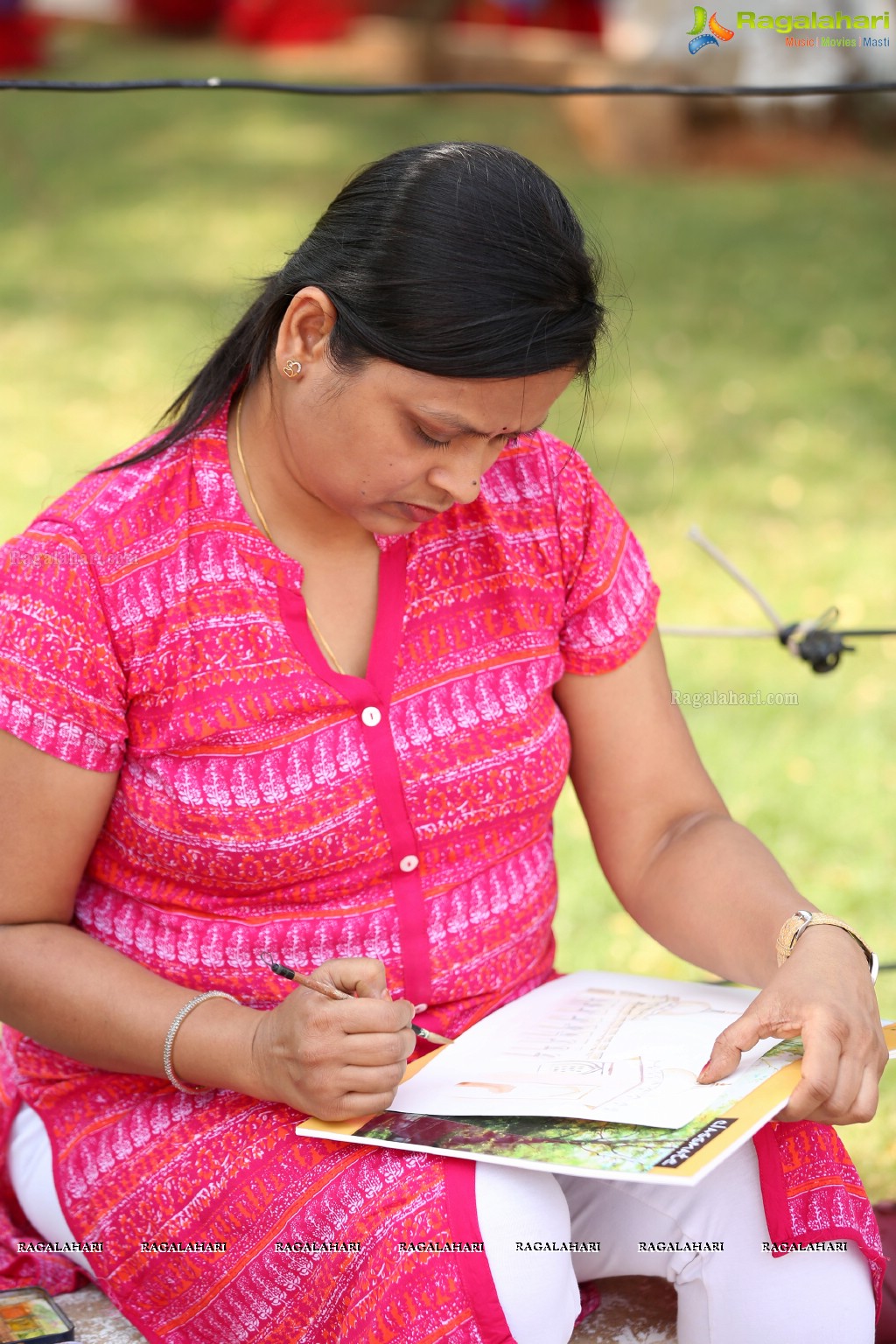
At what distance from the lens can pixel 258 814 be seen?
4.94ft

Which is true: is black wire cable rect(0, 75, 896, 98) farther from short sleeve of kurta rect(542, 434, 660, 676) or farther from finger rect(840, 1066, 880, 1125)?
finger rect(840, 1066, 880, 1125)

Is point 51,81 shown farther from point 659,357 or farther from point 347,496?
point 659,357

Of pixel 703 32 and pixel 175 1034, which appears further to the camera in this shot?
pixel 703 32

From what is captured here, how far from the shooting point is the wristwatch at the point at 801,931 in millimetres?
1505

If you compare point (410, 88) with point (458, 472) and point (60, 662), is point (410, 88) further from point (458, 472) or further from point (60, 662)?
point (60, 662)

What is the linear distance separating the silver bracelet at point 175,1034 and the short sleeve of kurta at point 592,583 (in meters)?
0.53

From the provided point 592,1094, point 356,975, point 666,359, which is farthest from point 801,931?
point 666,359

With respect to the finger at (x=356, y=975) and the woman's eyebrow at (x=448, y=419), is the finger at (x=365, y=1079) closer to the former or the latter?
the finger at (x=356, y=975)

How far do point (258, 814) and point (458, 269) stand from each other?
1.78 ft

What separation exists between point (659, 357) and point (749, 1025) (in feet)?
17.1

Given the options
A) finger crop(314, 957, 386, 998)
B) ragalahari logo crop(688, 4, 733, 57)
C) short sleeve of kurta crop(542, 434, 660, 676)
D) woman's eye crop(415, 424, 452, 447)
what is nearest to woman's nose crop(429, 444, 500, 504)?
woman's eye crop(415, 424, 452, 447)

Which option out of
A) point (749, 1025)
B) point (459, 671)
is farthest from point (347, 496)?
point (749, 1025)

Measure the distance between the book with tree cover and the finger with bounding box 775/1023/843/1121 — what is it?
16 mm

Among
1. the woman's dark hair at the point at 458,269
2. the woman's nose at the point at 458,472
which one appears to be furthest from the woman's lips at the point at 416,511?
the woman's dark hair at the point at 458,269
